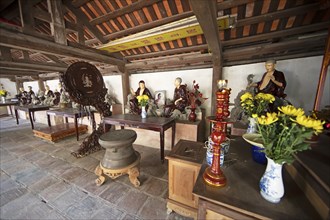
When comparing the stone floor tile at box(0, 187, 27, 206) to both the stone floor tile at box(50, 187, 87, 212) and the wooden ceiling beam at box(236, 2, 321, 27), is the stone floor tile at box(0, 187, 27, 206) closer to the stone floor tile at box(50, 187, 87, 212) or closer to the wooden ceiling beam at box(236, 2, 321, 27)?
the stone floor tile at box(50, 187, 87, 212)

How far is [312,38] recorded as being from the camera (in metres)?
2.22

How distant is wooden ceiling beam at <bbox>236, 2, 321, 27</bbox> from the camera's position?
1.87 metres

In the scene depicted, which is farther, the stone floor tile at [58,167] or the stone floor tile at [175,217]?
the stone floor tile at [58,167]

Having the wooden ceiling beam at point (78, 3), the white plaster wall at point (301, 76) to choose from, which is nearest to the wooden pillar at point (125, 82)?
the wooden ceiling beam at point (78, 3)

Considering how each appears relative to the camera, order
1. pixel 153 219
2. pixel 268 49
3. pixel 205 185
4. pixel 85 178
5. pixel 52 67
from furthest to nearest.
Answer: pixel 52 67 < pixel 268 49 < pixel 85 178 < pixel 153 219 < pixel 205 185

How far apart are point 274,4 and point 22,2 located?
4.46 m

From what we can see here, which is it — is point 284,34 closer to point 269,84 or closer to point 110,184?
point 269,84

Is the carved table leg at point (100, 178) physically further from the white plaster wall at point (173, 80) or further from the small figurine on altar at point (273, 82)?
the small figurine on altar at point (273, 82)

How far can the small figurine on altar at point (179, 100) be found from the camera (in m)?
3.17

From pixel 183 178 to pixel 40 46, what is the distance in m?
3.34

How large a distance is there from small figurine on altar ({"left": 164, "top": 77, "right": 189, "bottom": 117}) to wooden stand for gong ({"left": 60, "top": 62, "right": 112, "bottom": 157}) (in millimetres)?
1570

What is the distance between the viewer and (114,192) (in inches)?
73.2

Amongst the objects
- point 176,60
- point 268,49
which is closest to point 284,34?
point 268,49

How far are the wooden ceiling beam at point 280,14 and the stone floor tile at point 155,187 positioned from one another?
Answer: 126 inches
